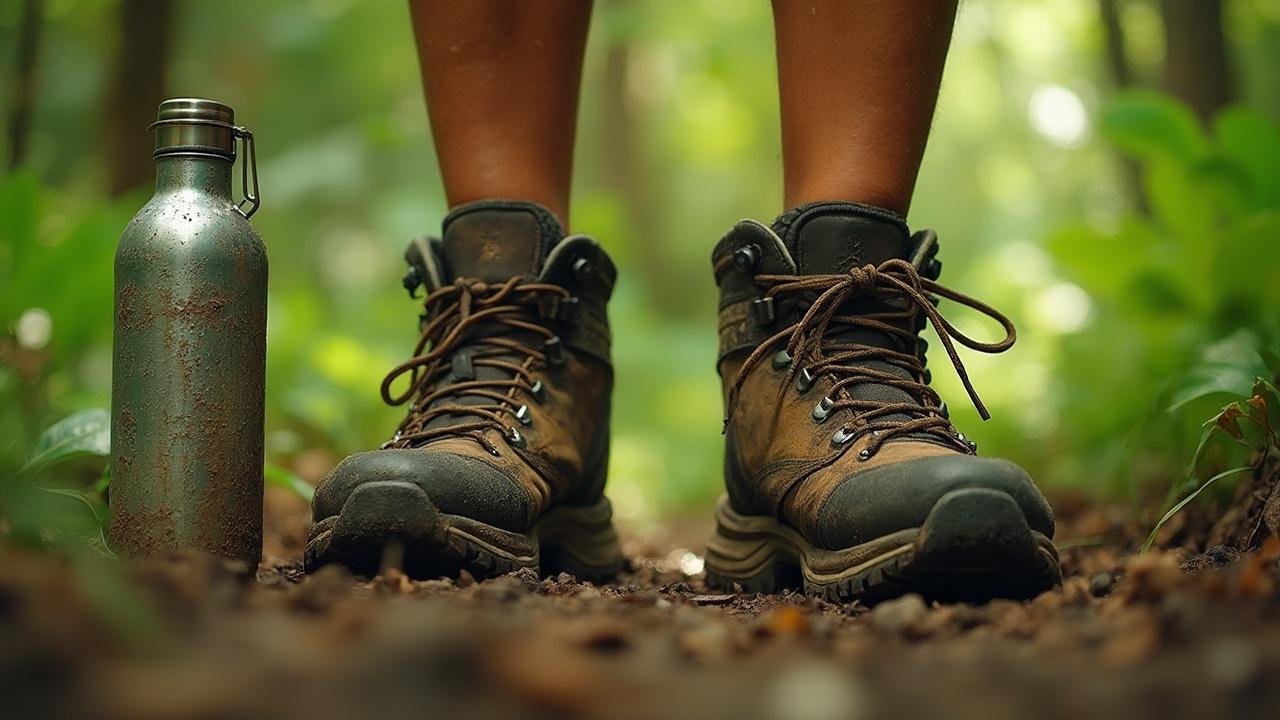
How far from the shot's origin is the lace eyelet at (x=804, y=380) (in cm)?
187

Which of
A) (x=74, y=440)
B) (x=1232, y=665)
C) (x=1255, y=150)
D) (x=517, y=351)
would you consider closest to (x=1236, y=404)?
(x=1232, y=665)

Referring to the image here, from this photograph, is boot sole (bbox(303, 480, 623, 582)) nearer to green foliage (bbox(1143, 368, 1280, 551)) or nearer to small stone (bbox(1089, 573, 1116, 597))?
small stone (bbox(1089, 573, 1116, 597))

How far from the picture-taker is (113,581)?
0.86m

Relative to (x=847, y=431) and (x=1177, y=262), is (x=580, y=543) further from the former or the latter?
(x=1177, y=262)

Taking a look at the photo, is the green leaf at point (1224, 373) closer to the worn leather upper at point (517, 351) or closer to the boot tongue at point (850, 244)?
the boot tongue at point (850, 244)

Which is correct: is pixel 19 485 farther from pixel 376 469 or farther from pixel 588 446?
pixel 588 446

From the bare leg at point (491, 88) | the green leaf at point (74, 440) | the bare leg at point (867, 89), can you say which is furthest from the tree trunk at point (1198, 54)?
the green leaf at point (74, 440)

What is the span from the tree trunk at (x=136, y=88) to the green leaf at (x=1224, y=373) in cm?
399

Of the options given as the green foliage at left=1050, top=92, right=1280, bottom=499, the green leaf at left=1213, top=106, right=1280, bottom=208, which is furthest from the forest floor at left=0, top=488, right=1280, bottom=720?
the green leaf at left=1213, top=106, right=1280, bottom=208

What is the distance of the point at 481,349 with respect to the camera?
1996 millimetres

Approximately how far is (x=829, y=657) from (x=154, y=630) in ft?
2.10

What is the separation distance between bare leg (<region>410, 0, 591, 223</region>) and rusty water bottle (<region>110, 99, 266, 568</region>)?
0.58m

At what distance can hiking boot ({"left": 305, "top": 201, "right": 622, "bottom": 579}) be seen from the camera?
1.66 m

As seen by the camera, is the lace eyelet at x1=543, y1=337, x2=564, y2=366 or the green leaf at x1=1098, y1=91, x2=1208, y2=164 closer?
the lace eyelet at x1=543, y1=337, x2=564, y2=366
